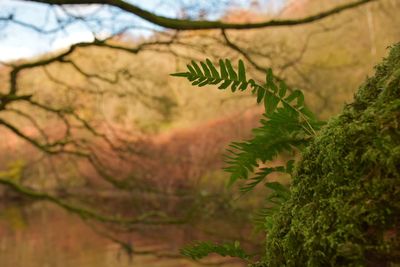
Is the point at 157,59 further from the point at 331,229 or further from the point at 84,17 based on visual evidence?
the point at 331,229

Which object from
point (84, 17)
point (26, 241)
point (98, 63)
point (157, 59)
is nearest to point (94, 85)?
point (98, 63)

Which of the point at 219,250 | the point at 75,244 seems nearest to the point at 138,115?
the point at 75,244

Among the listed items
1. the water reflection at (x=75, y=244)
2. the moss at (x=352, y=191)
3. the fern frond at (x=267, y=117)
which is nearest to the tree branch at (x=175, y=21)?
the fern frond at (x=267, y=117)

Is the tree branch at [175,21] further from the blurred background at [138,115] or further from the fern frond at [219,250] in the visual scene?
the fern frond at [219,250]

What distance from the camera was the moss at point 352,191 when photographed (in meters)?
0.81

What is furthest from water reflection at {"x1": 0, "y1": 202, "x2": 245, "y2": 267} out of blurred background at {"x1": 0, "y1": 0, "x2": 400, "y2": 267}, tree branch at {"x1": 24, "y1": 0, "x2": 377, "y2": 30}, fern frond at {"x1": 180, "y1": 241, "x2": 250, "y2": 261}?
fern frond at {"x1": 180, "y1": 241, "x2": 250, "y2": 261}

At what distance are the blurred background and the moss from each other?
13.9ft

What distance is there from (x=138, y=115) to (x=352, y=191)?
9.95 m

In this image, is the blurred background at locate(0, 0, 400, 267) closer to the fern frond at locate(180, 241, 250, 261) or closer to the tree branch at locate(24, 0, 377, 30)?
the tree branch at locate(24, 0, 377, 30)

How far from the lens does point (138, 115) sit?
10.7 metres

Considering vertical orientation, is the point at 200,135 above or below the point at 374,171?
above

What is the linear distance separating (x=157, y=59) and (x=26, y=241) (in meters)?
7.72

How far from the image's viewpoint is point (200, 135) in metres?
19.2

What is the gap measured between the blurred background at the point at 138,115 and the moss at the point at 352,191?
424 centimetres
